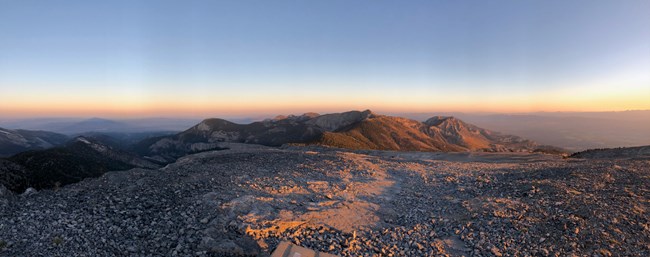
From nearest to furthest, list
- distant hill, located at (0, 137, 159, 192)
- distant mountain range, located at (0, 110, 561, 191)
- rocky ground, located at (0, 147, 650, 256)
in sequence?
rocky ground, located at (0, 147, 650, 256), distant hill, located at (0, 137, 159, 192), distant mountain range, located at (0, 110, 561, 191)

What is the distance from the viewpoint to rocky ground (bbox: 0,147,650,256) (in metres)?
11.2

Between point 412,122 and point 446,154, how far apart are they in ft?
484

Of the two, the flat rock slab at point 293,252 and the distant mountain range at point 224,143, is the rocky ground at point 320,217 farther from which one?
the distant mountain range at point 224,143

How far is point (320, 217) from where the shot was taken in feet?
46.3

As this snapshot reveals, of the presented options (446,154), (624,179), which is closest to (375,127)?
(446,154)

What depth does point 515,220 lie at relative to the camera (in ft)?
45.4

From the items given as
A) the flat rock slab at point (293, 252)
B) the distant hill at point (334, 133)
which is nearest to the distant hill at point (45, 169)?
the flat rock slab at point (293, 252)

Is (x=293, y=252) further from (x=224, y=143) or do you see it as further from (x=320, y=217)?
(x=224, y=143)

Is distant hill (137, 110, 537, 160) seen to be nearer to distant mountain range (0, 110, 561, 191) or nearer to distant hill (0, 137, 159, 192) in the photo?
distant mountain range (0, 110, 561, 191)

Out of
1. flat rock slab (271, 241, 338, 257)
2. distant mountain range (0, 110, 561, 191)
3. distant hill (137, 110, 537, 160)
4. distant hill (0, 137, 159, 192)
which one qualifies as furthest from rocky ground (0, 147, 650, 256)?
distant hill (137, 110, 537, 160)

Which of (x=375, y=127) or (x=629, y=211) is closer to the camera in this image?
(x=629, y=211)

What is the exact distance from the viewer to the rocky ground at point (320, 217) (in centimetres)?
1117

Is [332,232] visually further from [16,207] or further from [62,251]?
[16,207]

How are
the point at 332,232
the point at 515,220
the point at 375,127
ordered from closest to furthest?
the point at 332,232 < the point at 515,220 < the point at 375,127
